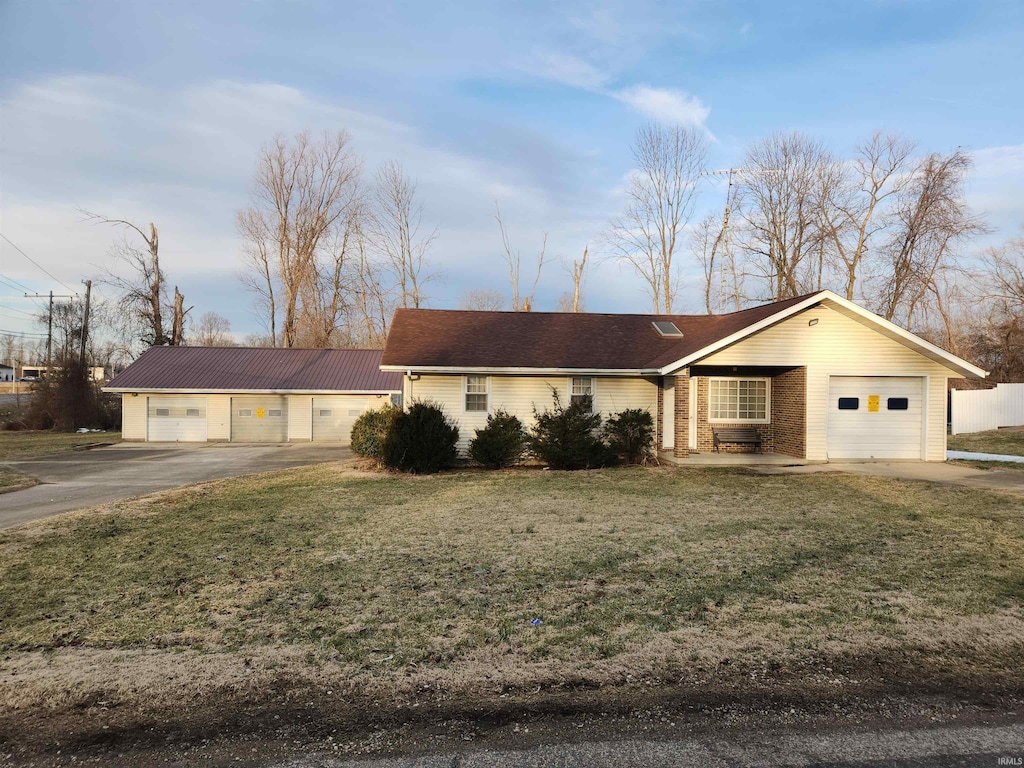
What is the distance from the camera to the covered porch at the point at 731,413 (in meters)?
15.7

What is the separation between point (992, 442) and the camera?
20.1 meters

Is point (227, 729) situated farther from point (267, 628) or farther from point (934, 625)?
point (934, 625)

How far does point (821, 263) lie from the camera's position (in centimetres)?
3142

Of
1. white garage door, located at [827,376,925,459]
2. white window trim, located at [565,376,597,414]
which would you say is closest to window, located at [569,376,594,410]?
white window trim, located at [565,376,597,414]

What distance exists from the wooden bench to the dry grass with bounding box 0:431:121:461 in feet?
65.7

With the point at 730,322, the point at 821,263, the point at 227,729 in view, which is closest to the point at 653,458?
the point at 730,322

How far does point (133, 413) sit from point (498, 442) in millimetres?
16745

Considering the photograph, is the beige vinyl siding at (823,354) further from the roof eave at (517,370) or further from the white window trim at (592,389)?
the white window trim at (592,389)

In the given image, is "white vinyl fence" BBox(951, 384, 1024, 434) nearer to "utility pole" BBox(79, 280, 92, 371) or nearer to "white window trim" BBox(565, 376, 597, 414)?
"white window trim" BBox(565, 376, 597, 414)

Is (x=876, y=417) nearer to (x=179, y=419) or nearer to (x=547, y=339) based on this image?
(x=547, y=339)

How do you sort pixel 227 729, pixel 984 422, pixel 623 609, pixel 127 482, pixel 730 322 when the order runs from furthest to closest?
pixel 984 422 → pixel 730 322 → pixel 127 482 → pixel 623 609 → pixel 227 729

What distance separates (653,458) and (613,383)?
215cm

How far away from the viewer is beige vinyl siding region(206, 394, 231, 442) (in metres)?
24.4

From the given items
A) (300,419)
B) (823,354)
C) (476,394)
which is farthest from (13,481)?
(823,354)
